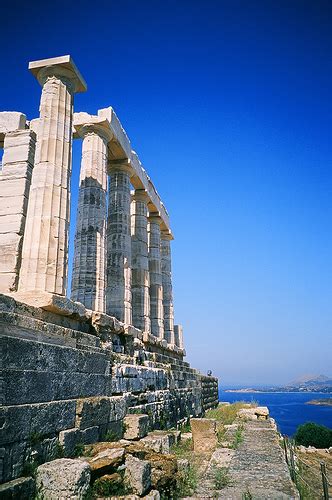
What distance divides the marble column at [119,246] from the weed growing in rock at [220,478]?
7.84 meters

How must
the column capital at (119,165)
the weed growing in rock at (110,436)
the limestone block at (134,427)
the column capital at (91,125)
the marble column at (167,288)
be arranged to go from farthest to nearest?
the marble column at (167,288)
the column capital at (119,165)
the column capital at (91,125)
the limestone block at (134,427)
the weed growing in rock at (110,436)

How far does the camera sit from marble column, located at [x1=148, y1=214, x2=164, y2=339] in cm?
1989

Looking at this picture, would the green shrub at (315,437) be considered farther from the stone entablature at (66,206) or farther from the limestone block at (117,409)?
the limestone block at (117,409)

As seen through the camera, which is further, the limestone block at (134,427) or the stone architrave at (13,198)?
the stone architrave at (13,198)

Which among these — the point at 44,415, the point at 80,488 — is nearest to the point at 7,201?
the point at 44,415

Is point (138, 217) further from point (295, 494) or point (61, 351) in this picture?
point (295, 494)

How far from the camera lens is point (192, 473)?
675 centimetres

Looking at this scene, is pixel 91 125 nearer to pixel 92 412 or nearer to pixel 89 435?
pixel 92 412

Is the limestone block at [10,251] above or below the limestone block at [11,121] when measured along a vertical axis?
below

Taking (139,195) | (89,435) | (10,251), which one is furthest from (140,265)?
(89,435)

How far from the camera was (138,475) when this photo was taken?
16.6ft

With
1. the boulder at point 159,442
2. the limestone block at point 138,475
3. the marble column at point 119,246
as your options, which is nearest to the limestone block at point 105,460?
the limestone block at point 138,475

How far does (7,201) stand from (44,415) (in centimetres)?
574

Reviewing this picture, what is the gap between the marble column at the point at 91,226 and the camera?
12227mm
